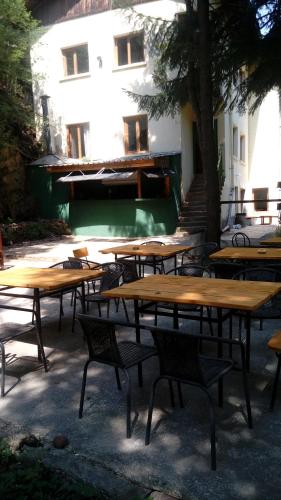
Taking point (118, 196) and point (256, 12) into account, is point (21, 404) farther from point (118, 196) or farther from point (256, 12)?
point (118, 196)

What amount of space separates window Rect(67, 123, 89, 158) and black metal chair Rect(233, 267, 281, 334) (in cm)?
1355

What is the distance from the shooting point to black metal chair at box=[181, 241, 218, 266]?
22.9 feet

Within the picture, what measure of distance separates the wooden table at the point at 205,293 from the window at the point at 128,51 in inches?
537

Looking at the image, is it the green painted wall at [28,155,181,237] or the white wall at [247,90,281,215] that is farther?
the white wall at [247,90,281,215]

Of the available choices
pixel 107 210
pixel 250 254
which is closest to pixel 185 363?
pixel 250 254

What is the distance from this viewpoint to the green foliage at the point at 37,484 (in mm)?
2287

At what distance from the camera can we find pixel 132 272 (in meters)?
5.86

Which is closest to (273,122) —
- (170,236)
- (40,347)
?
(170,236)

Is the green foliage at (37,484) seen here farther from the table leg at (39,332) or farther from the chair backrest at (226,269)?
the chair backrest at (226,269)

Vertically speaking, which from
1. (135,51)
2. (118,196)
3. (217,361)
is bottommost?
(217,361)

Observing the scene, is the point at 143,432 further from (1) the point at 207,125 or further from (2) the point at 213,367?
(1) the point at 207,125

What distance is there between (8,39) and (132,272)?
1189 cm

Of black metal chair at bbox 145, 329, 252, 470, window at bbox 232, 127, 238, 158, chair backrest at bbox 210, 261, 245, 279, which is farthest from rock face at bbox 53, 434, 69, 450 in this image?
window at bbox 232, 127, 238, 158

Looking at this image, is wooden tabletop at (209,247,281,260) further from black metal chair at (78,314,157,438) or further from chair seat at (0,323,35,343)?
chair seat at (0,323,35,343)
